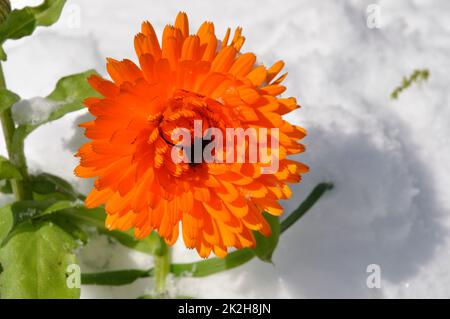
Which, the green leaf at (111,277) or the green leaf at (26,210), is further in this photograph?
the green leaf at (111,277)

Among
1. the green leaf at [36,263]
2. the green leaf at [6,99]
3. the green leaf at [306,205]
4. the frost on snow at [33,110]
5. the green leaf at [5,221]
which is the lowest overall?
the green leaf at [36,263]

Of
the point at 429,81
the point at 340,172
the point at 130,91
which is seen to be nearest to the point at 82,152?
the point at 130,91

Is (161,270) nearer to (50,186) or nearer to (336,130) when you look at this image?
(50,186)

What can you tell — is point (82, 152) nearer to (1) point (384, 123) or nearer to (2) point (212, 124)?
(2) point (212, 124)

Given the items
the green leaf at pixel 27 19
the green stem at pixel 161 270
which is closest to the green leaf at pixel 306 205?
the green stem at pixel 161 270

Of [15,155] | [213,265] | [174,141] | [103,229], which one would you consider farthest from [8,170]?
[213,265]

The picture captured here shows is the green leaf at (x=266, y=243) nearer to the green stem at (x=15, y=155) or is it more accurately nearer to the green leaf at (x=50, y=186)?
the green leaf at (x=50, y=186)
